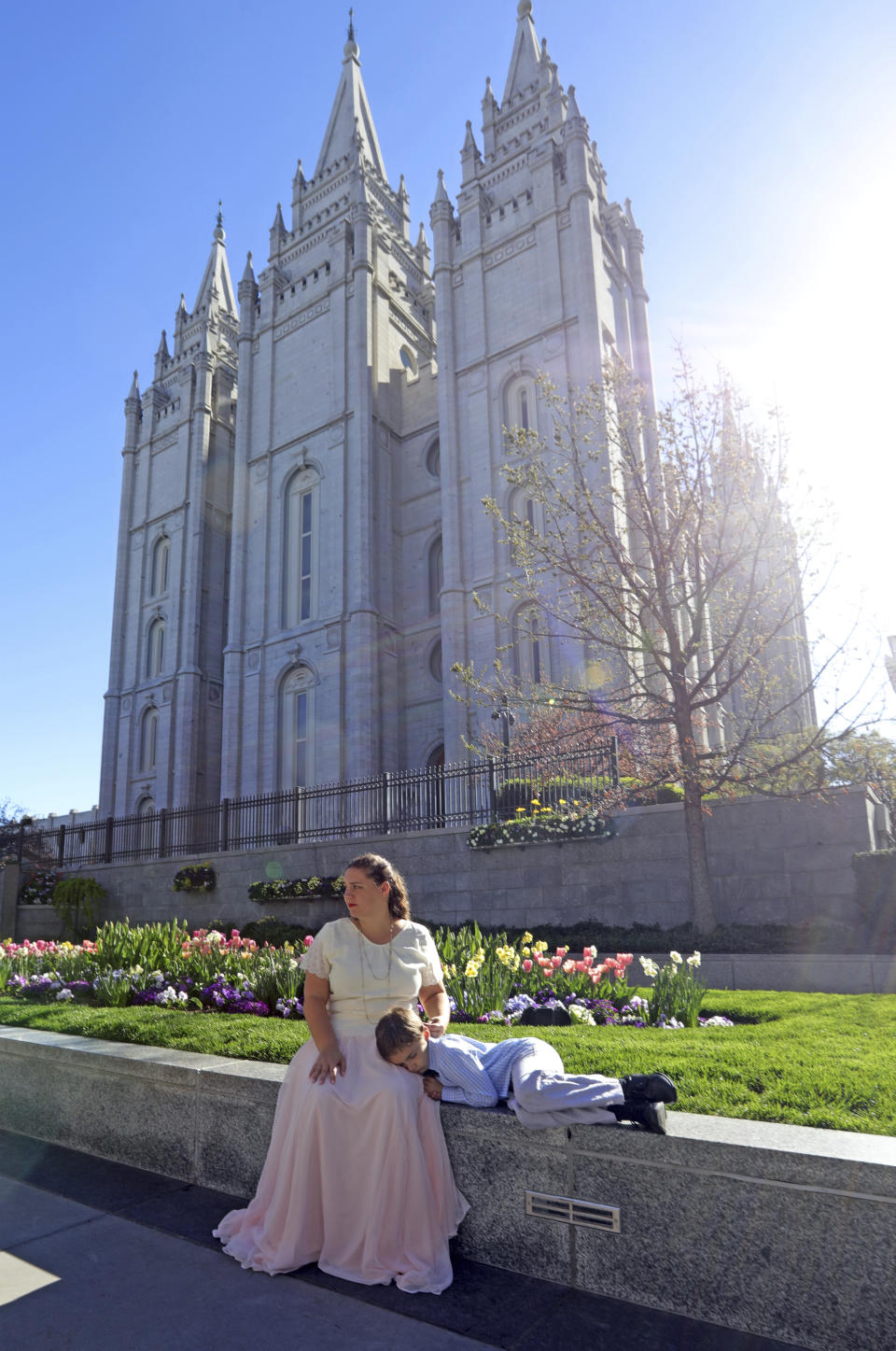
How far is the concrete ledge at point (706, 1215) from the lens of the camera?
8.88 ft

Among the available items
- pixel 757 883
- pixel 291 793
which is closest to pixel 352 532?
pixel 291 793

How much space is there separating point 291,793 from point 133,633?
73.2ft

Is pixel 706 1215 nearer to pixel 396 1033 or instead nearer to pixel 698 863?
pixel 396 1033

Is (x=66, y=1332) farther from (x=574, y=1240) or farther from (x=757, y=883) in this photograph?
(x=757, y=883)

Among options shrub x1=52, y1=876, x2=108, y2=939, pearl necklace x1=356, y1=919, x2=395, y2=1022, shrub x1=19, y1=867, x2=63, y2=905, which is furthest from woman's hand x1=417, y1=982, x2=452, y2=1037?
shrub x1=19, y1=867, x2=63, y2=905

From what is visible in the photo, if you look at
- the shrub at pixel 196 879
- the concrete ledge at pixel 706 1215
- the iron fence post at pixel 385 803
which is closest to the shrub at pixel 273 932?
the shrub at pixel 196 879

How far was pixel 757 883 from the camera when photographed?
10.5 meters

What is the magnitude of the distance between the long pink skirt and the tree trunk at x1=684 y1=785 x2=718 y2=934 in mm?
7226

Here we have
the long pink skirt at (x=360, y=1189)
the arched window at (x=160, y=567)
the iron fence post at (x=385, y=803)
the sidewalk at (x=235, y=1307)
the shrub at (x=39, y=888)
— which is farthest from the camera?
the arched window at (x=160, y=567)

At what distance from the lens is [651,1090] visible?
10.5 feet

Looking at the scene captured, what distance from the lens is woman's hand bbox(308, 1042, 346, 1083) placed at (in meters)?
3.60

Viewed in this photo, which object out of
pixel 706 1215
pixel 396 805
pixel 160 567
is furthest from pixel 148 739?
pixel 706 1215

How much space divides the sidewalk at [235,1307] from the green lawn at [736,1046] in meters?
0.98

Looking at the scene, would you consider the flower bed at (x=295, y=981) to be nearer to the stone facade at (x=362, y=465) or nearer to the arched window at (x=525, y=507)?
the stone facade at (x=362, y=465)
